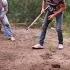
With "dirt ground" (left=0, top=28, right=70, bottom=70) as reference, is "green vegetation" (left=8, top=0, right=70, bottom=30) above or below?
above

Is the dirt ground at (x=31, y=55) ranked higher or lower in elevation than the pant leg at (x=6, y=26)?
lower

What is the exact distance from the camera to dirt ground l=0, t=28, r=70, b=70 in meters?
5.94

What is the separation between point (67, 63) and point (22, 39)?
2.26 meters

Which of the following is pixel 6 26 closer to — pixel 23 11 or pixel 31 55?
pixel 31 55

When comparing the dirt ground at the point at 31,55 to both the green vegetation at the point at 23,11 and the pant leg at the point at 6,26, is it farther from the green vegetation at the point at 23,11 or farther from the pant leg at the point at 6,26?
the green vegetation at the point at 23,11

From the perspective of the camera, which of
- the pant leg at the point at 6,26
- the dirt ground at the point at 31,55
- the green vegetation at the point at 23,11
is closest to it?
the dirt ground at the point at 31,55

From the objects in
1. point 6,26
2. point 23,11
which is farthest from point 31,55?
point 23,11

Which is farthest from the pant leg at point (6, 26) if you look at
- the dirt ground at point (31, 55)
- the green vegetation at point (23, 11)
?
the green vegetation at point (23, 11)

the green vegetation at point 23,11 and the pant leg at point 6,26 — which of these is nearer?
the pant leg at point 6,26

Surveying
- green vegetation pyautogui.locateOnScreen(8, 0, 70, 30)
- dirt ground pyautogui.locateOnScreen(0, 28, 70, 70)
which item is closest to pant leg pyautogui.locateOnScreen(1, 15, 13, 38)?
dirt ground pyautogui.locateOnScreen(0, 28, 70, 70)

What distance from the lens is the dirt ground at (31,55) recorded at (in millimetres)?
5938

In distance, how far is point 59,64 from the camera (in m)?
6.07

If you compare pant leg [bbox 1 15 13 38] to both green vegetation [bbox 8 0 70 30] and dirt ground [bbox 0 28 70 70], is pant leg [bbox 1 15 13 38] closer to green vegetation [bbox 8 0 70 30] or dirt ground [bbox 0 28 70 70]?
dirt ground [bbox 0 28 70 70]

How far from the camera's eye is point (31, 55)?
6621mm
